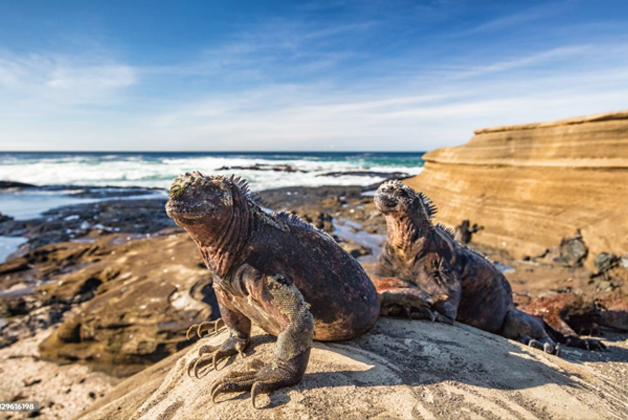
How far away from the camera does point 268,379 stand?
2.20 m

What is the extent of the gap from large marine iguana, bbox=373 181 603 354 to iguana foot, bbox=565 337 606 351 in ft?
0.03

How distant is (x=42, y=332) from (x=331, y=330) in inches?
247

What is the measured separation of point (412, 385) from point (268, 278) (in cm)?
110

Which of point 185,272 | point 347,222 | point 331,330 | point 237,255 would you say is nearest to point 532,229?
point 347,222

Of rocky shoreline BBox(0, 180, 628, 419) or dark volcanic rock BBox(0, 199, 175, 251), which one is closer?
rocky shoreline BBox(0, 180, 628, 419)

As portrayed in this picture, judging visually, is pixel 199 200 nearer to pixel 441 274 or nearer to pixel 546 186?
pixel 441 274

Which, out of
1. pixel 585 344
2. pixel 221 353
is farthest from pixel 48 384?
pixel 585 344

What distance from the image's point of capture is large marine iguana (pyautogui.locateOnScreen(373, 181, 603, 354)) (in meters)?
3.67

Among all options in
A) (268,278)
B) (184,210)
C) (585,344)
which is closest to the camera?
(184,210)

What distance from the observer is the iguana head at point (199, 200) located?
85.1 inches

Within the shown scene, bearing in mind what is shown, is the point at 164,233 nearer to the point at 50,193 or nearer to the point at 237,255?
the point at 237,255

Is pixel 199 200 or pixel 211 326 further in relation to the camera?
pixel 211 326

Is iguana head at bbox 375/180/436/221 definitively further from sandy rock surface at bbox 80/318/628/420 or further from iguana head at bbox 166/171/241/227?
iguana head at bbox 166/171/241/227

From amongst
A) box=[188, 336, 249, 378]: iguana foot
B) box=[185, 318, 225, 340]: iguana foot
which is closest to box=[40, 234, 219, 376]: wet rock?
box=[185, 318, 225, 340]: iguana foot
